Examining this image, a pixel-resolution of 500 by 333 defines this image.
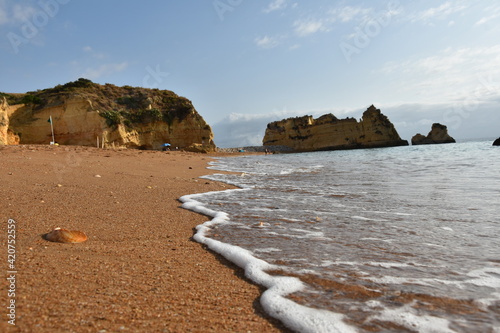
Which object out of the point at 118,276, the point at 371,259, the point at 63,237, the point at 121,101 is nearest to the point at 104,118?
the point at 121,101

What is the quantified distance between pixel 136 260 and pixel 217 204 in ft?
9.57

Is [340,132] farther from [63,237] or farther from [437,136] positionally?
[63,237]

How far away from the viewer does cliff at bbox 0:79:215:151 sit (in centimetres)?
2839

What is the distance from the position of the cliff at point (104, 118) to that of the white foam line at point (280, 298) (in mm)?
27820

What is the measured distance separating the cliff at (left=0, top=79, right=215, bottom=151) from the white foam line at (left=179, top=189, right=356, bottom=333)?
27820mm

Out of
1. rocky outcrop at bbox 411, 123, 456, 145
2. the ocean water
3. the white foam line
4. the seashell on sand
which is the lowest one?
the white foam line

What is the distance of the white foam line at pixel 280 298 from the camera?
5.57 feet

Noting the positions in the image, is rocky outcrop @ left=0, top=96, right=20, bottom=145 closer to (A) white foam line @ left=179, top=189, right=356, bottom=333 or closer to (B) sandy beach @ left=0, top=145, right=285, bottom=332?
(B) sandy beach @ left=0, top=145, right=285, bottom=332

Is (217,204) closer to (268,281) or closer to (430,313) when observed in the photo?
(268,281)

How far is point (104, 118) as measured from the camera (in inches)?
1173

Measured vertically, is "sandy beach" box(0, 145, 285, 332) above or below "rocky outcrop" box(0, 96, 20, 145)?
below

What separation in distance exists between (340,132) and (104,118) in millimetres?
53602

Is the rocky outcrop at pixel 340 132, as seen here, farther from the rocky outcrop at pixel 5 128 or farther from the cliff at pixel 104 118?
the rocky outcrop at pixel 5 128

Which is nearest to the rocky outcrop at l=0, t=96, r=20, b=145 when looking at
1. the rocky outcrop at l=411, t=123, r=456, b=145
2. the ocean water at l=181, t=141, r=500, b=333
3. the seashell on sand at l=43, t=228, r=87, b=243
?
the seashell on sand at l=43, t=228, r=87, b=243
